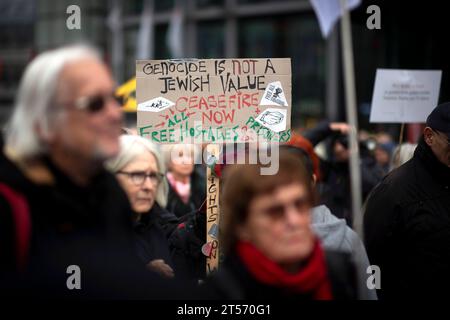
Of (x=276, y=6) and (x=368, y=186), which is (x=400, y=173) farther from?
(x=276, y=6)

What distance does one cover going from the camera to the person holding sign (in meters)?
3.23

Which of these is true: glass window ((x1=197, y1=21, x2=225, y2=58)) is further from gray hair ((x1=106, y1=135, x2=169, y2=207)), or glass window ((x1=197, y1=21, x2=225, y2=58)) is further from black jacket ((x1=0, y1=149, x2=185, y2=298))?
black jacket ((x1=0, y1=149, x2=185, y2=298))

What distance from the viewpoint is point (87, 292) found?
1.92 metres

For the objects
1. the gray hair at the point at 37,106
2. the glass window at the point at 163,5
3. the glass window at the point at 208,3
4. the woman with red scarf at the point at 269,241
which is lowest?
the woman with red scarf at the point at 269,241

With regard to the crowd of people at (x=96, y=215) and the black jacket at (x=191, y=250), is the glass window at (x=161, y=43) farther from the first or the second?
the crowd of people at (x=96, y=215)

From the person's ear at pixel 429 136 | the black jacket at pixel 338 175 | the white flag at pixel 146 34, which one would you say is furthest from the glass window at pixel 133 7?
the person's ear at pixel 429 136

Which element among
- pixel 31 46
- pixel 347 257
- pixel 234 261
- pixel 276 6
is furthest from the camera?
pixel 31 46

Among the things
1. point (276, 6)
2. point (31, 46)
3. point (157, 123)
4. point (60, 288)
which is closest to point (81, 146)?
point (60, 288)

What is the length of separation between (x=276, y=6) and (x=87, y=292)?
1487 cm

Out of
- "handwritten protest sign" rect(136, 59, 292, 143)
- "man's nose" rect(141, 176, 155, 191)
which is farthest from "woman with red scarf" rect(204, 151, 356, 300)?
"handwritten protest sign" rect(136, 59, 292, 143)

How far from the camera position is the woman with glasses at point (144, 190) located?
11.1ft

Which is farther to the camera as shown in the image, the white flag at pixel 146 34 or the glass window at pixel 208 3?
the white flag at pixel 146 34

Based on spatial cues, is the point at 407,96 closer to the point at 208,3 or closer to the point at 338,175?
the point at 338,175

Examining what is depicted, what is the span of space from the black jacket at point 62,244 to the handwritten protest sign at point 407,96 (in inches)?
129
